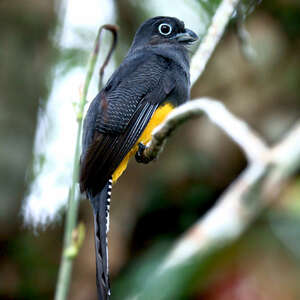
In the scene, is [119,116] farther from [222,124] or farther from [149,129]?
[222,124]

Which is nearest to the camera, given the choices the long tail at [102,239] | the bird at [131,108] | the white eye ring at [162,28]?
the long tail at [102,239]

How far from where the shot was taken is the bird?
133 inches

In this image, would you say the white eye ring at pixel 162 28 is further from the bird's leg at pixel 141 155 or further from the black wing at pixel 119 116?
the bird's leg at pixel 141 155

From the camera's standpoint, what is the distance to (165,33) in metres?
4.65

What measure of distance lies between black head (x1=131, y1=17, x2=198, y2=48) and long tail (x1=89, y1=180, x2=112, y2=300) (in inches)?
64.8

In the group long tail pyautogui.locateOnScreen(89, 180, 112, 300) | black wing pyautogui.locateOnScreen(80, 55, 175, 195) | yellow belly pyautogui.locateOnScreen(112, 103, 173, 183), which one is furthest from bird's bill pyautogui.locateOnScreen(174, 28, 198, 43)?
long tail pyautogui.locateOnScreen(89, 180, 112, 300)

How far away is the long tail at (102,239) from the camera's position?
2.73 metres

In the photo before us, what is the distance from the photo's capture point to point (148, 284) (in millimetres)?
1217

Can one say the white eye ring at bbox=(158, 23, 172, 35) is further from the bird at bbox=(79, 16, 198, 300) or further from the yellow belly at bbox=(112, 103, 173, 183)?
the yellow belly at bbox=(112, 103, 173, 183)

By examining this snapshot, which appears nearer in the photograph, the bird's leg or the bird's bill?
the bird's leg

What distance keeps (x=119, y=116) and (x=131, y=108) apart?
5.1 inches

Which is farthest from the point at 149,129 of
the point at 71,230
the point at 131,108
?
the point at 71,230

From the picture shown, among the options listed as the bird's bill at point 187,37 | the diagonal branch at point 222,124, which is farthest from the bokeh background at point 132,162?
the diagonal branch at point 222,124

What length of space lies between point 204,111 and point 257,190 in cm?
73
